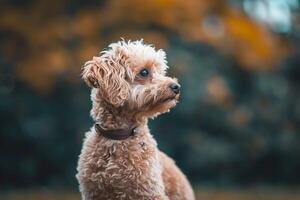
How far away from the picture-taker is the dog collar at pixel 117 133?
264 inches

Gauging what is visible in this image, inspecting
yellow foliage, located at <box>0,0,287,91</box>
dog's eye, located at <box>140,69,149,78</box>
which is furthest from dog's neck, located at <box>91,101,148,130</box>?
yellow foliage, located at <box>0,0,287,91</box>

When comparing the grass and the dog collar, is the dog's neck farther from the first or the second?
the grass

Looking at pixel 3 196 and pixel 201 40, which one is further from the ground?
pixel 201 40

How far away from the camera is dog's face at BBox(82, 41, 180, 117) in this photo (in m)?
Result: 6.57

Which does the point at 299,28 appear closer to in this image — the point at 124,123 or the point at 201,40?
the point at 201,40

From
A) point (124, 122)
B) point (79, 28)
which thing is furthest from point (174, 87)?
point (79, 28)

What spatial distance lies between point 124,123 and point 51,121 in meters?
12.5

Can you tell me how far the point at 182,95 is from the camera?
19.0 metres

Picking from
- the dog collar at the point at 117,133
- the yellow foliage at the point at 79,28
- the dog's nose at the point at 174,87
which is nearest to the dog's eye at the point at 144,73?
the dog's nose at the point at 174,87

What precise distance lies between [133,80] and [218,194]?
11464 millimetres

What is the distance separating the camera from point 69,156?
18.9 metres

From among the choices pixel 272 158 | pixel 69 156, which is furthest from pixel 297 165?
pixel 69 156

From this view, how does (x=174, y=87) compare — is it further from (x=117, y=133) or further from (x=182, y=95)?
(x=182, y=95)

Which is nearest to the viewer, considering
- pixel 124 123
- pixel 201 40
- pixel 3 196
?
pixel 124 123
